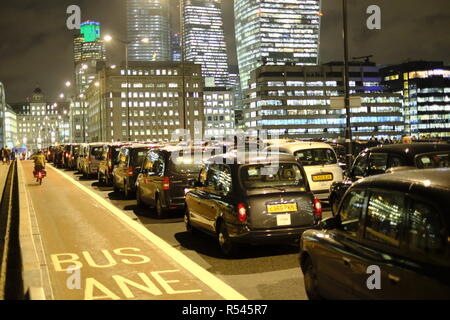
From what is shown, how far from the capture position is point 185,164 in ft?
45.6

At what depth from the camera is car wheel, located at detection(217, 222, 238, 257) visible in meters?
8.99

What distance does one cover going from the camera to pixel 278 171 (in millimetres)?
9469

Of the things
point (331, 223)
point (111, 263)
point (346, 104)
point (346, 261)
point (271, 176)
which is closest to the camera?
point (346, 261)

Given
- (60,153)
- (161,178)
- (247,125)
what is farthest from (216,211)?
(247,125)

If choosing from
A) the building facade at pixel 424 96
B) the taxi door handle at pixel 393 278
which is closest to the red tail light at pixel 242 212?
the taxi door handle at pixel 393 278

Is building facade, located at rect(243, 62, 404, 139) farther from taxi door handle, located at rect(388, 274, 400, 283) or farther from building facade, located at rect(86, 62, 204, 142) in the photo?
taxi door handle, located at rect(388, 274, 400, 283)

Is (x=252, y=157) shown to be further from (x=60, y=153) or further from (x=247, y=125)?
(x=247, y=125)

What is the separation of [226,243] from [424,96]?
194643 mm

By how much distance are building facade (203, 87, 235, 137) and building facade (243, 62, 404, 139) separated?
22.6m

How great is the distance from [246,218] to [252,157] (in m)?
1.37

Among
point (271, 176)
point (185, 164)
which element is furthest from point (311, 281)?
point (185, 164)

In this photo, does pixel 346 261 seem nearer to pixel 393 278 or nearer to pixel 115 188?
pixel 393 278

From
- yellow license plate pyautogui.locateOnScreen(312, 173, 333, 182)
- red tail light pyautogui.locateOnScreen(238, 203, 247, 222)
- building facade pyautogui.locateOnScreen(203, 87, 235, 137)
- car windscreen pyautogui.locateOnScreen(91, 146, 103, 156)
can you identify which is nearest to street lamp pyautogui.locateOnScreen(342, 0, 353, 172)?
yellow license plate pyautogui.locateOnScreen(312, 173, 333, 182)

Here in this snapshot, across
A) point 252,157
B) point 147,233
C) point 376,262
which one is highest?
point 252,157
